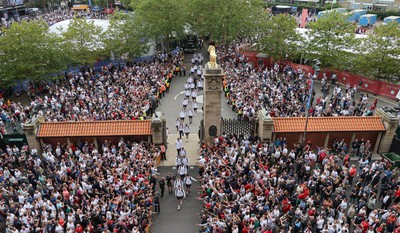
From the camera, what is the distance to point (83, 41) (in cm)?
3853

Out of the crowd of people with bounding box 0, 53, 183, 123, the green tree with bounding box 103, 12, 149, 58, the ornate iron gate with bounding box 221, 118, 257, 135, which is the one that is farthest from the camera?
the green tree with bounding box 103, 12, 149, 58

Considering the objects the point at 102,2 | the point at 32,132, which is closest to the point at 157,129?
the point at 32,132

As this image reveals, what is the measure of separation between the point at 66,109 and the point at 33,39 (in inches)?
417

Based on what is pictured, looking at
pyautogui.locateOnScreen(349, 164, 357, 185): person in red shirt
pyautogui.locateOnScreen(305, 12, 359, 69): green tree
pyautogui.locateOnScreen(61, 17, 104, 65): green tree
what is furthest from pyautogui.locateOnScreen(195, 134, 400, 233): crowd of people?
pyautogui.locateOnScreen(61, 17, 104, 65): green tree

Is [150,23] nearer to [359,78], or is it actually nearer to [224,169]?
[359,78]

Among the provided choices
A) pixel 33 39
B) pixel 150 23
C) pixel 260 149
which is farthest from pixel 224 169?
pixel 150 23

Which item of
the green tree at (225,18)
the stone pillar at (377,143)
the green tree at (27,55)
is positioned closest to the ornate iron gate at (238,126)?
the stone pillar at (377,143)

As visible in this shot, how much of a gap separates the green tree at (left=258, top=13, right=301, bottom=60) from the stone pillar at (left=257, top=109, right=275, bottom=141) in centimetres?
1980

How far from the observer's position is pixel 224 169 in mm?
17891

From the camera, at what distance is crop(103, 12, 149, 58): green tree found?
130 ft

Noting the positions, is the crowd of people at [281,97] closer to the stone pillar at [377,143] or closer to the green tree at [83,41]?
the stone pillar at [377,143]

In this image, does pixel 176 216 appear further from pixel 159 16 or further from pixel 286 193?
pixel 159 16

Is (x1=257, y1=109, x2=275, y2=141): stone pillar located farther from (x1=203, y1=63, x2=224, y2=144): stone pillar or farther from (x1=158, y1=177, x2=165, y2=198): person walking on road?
(x1=158, y1=177, x2=165, y2=198): person walking on road

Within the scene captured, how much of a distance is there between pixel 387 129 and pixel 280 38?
20396 millimetres
